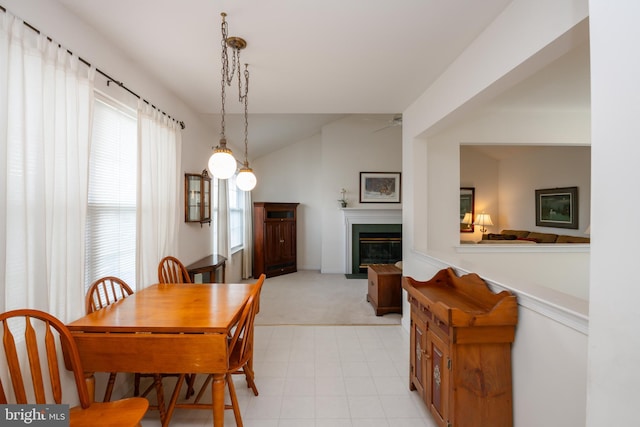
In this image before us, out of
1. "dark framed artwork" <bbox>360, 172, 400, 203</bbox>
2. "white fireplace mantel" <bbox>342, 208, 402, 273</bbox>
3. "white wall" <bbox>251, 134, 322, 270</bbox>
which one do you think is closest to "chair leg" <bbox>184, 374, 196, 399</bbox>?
"white fireplace mantel" <bbox>342, 208, 402, 273</bbox>

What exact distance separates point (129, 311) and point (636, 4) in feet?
8.08

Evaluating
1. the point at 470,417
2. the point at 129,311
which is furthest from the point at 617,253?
the point at 129,311

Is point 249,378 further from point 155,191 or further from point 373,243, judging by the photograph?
point 373,243

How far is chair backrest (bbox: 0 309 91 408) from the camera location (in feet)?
3.87

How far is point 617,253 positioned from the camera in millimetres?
799

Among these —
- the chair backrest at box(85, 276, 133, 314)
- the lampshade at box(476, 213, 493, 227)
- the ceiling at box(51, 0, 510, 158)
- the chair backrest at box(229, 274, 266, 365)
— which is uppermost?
the ceiling at box(51, 0, 510, 158)

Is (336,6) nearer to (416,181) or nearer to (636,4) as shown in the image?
(636,4)

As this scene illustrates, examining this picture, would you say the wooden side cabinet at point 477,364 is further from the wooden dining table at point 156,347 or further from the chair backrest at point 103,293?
the chair backrest at point 103,293

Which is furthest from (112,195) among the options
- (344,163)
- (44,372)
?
(344,163)

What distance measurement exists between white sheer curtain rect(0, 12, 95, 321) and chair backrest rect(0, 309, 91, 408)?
0.37 ft

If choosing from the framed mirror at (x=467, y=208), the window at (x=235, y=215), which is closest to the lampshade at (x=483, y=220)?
the framed mirror at (x=467, y=208)

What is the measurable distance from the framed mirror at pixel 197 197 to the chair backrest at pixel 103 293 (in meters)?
1.13

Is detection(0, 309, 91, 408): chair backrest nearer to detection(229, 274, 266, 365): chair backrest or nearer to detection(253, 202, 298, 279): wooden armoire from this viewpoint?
detection(229, 274, 266, 365): chair backrest

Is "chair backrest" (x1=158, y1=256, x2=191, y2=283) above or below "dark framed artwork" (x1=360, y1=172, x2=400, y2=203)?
below
